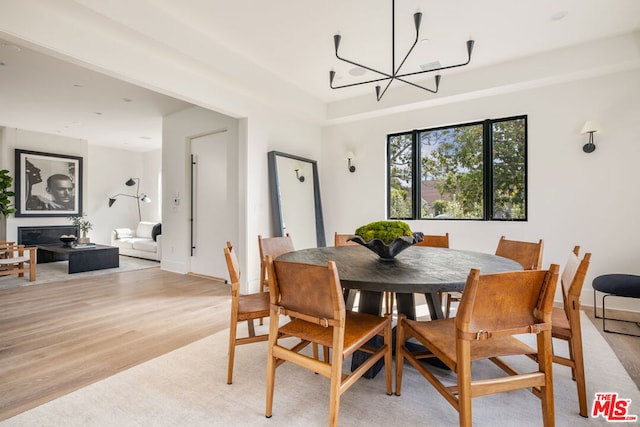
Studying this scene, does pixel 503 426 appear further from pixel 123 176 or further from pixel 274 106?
pixel 123 176

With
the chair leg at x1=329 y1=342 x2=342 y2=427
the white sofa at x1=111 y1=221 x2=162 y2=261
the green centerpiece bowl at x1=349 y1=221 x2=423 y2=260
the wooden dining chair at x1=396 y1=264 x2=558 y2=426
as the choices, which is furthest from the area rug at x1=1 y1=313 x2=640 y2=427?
the white sofa at x1=111 y1=221 x2=162 y2=261

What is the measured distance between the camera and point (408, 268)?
5.75 feet

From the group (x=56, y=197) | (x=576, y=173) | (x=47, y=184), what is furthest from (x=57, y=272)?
(x=576, y=173)

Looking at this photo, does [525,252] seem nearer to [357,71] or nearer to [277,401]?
[277,401]

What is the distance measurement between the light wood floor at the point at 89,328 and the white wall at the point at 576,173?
339 cm

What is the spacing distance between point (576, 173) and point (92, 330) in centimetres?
522

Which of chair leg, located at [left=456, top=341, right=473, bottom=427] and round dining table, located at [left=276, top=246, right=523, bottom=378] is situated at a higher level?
round dining table, located at [left=276, top=246, right=523, bottom=378]

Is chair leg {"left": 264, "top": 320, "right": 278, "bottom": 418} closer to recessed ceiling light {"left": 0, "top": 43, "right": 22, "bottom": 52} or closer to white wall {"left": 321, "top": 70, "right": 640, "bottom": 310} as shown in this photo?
white wall {"left": 321, "top": 70, "right": 640, "bottom": 310}

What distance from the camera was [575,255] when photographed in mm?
1812

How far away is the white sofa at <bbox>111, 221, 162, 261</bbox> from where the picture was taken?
6586 millimetres

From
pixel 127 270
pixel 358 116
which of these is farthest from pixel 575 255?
pixel 127 270

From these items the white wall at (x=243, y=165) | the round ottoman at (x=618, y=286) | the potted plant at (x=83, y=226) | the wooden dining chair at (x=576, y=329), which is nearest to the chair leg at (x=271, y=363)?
the wooden dining chair at (x=576, y=329)

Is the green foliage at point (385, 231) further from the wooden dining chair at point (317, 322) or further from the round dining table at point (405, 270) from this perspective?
the wooden dining chair at point (317, 322)

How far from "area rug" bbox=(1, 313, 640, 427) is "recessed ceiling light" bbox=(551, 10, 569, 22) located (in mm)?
2862
